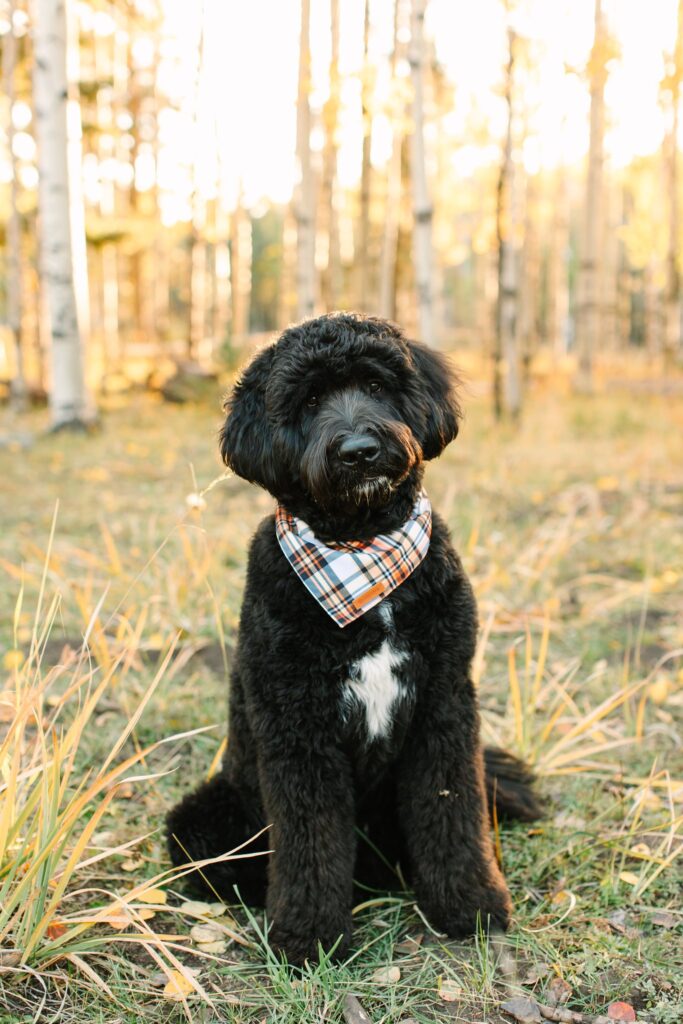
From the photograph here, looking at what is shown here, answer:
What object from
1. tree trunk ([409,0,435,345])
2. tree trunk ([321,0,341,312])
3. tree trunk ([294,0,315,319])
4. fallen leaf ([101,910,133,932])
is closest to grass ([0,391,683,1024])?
fallen leaf ([101,910,133,932])

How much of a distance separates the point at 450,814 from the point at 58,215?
853 centimetres

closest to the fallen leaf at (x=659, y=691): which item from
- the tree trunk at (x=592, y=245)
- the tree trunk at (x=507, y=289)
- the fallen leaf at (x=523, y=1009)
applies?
the fallen leaf at (x=523, y=1009)

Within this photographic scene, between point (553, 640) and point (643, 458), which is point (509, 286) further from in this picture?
point (553, 640)

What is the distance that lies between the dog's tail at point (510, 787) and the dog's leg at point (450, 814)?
1.37ft

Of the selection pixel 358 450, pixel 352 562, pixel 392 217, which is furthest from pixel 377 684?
pixel 392 217

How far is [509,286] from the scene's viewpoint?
9992mm

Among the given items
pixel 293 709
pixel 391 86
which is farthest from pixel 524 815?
pixel 391 86

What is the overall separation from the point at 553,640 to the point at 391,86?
6413 mm

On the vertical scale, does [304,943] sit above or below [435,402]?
below

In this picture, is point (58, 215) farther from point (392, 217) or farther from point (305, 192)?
point (392, 217)

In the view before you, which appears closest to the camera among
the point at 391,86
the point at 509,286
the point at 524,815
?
the point at 524,815

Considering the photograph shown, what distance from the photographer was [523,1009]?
6.86 ft

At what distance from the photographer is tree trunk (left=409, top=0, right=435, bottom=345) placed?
24.6 ft

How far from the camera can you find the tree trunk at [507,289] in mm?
9383
